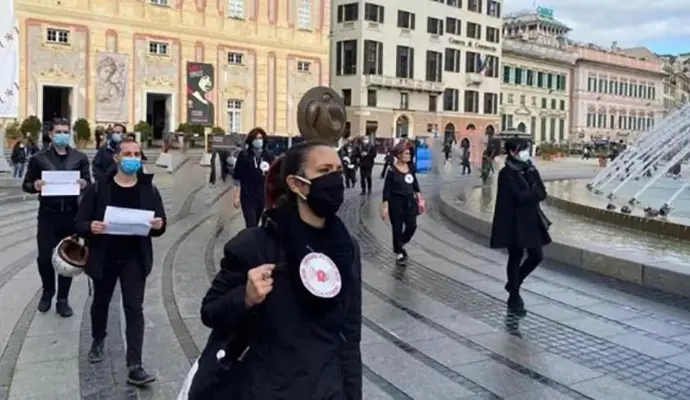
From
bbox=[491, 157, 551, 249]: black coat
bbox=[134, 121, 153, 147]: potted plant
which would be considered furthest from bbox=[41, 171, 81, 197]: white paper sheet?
bbox=[134, 121, 153, 147]: potted plant

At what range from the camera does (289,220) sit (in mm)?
2455

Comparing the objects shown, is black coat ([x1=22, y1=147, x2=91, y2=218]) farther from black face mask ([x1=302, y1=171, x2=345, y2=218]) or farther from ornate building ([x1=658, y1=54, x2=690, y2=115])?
ornate building ([x1=658, y1=54, x2=690, y2=115])

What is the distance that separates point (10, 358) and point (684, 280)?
6637mm

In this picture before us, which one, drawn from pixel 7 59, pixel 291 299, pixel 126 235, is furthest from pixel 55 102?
pixel 291 299

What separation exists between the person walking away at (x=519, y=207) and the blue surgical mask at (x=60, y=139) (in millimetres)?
4092

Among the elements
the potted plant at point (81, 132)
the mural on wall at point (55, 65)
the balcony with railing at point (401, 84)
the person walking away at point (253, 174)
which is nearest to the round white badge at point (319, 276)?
the person walking away at point (253, 174)

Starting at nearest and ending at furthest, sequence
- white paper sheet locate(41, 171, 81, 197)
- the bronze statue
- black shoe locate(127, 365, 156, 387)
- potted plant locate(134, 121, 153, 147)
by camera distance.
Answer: black shoe locate(127, 365, 156, 387), the bronze statue, white paper sheet locate(41, 171, 81, 197), potted plant locate(134, 121, 153, 147)

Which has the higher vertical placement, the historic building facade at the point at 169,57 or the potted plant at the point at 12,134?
the historic building facade at the point at 169,57

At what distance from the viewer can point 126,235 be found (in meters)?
4.82

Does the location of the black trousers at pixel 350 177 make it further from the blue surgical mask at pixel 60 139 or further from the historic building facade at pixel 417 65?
the historic building facade at pixel 417 65

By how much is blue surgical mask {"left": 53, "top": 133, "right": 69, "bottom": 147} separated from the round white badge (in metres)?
4.63

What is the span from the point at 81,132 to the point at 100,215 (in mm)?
32146

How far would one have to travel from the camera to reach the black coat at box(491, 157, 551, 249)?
6.65m

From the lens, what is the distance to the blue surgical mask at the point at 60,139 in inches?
245
